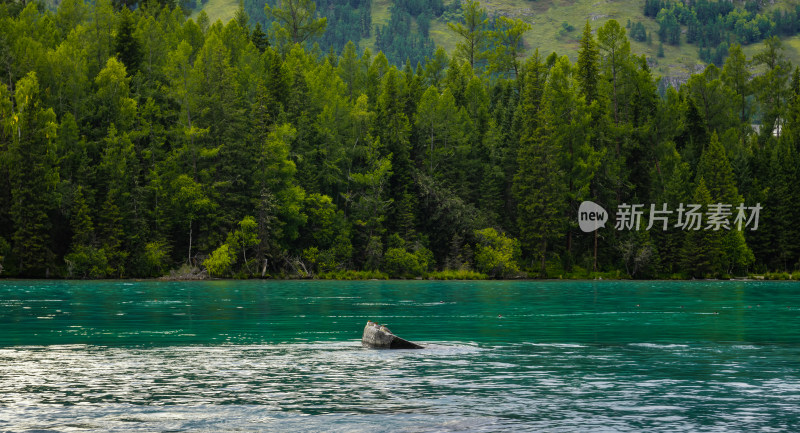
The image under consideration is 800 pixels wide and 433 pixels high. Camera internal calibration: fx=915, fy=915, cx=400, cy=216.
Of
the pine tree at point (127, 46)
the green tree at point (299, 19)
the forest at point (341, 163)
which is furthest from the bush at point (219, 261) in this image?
the green tree at point (299, 19)

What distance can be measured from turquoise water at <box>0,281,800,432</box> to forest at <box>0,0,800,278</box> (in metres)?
53.1

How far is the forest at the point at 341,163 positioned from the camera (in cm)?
10669

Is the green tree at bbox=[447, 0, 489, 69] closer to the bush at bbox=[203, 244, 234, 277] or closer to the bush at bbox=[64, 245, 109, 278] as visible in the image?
the bush at bbox=[203, 244, 234, 277]

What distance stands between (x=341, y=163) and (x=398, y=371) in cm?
9850

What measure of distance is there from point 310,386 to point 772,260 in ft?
382

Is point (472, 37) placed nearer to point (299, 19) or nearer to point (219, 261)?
point (299, 19)

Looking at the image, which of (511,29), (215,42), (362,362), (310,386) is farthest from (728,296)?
(511,29)

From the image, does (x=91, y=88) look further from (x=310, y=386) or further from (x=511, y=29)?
(x=310, y=386)

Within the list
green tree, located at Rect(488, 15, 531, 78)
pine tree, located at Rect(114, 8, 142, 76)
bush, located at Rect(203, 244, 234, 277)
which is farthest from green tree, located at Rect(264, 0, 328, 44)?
bush, located at Rect(203, 244, 234, 277)

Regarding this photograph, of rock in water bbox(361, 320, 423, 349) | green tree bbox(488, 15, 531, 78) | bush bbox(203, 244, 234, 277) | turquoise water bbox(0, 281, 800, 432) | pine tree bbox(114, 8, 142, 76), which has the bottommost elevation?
turquoise water bbox(0, 281, 800, 432)

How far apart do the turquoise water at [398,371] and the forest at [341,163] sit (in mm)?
53120

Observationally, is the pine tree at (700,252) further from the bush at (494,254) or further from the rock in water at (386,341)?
the rock in water at (386,341)

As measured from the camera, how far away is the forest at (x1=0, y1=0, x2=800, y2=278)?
106688 millimetres

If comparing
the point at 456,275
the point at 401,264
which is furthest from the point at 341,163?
the point at 456,275
